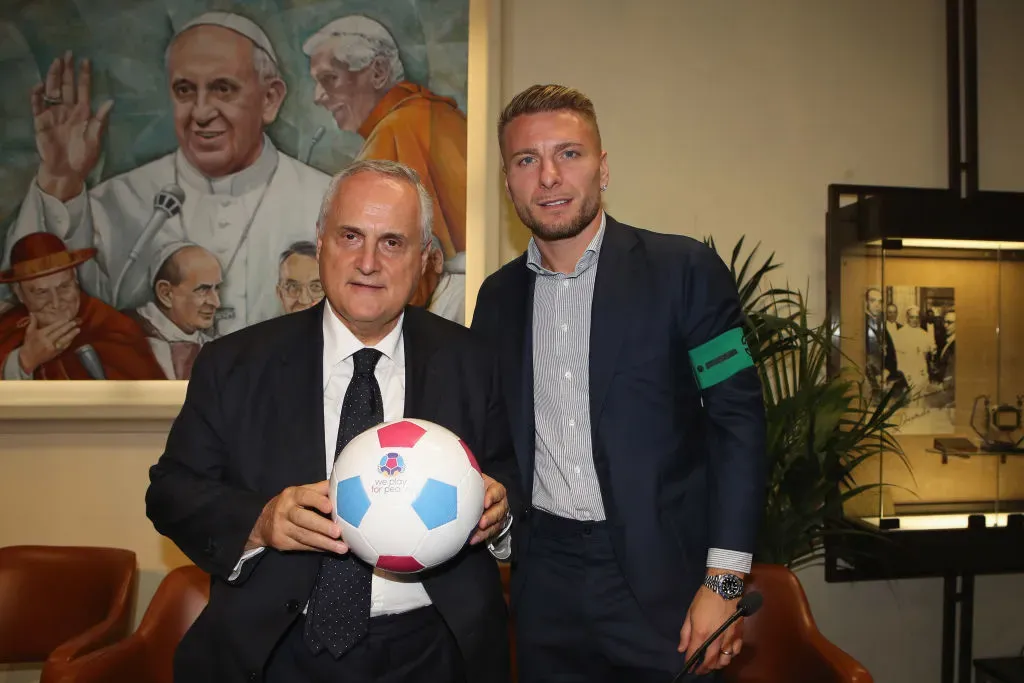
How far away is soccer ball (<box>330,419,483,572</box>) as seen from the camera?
4.17 feet

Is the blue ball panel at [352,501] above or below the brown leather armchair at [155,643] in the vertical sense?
above

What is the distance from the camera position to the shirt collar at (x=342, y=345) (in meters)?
1.65

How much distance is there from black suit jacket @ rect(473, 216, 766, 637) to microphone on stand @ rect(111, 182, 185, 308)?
193cm

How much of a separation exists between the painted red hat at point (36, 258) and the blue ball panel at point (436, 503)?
2.45 metres

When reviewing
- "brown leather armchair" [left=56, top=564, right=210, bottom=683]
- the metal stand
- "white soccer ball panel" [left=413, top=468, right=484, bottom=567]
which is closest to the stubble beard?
"white soccer ball panel" [left=413, top=468, right=484, bottom=567]

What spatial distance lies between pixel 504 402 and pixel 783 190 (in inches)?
89.7

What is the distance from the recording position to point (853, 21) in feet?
11.3

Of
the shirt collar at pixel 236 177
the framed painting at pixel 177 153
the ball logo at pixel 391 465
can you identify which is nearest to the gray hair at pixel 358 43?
the framed painting at pixel 177 153

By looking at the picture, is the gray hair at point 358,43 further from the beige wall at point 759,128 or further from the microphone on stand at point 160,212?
the microphone on stand at point 160,212

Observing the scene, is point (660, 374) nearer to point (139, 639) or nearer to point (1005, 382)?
point (139, 639)

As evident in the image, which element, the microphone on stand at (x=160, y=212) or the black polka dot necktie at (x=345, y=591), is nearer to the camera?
the black polka dot necktie at (x=345, y=591)

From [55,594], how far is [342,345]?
6.49 feet

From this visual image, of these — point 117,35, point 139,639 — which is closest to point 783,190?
point 117,35

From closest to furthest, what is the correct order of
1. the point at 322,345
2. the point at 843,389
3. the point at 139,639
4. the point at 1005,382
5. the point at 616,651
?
1. the point at 322,345
2. the point at 616,651
3. the point at 139,639
4. the point at 843,389
5. the point at 1005,382
